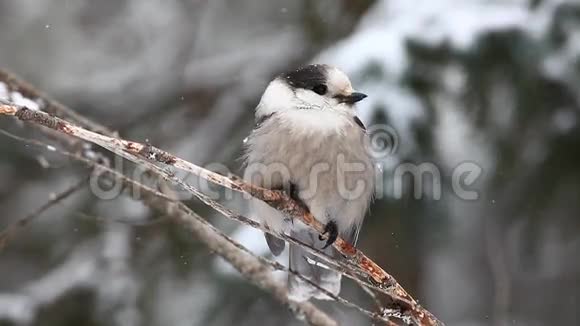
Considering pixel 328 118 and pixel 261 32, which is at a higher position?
pixel 261 32

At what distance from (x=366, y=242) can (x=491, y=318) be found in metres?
→ 1.02

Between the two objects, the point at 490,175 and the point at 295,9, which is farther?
the point at 295,9

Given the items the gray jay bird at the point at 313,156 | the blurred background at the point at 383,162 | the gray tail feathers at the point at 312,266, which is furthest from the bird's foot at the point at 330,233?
the blurred background at the point at 383,162

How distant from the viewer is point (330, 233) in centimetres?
235

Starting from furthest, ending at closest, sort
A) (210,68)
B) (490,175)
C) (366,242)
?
(210,68) < (366,242) < (490,175)

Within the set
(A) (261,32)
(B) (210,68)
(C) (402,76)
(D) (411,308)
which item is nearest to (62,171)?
(B) (210,68)

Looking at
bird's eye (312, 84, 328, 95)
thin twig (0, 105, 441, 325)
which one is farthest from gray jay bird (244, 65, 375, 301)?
thin twig (0, 105, 441, 325)

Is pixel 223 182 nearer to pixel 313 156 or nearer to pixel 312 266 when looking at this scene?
pixel 313 156

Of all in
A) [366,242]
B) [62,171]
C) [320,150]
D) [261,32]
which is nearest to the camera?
[320,150]

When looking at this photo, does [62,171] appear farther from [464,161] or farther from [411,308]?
[411,308]

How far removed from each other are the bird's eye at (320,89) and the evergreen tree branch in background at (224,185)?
1.43 feet

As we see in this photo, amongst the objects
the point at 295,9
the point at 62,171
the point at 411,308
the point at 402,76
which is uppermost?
the point at 295,9

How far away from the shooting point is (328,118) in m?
2.39

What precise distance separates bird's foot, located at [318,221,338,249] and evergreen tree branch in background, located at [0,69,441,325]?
0.07 metres
